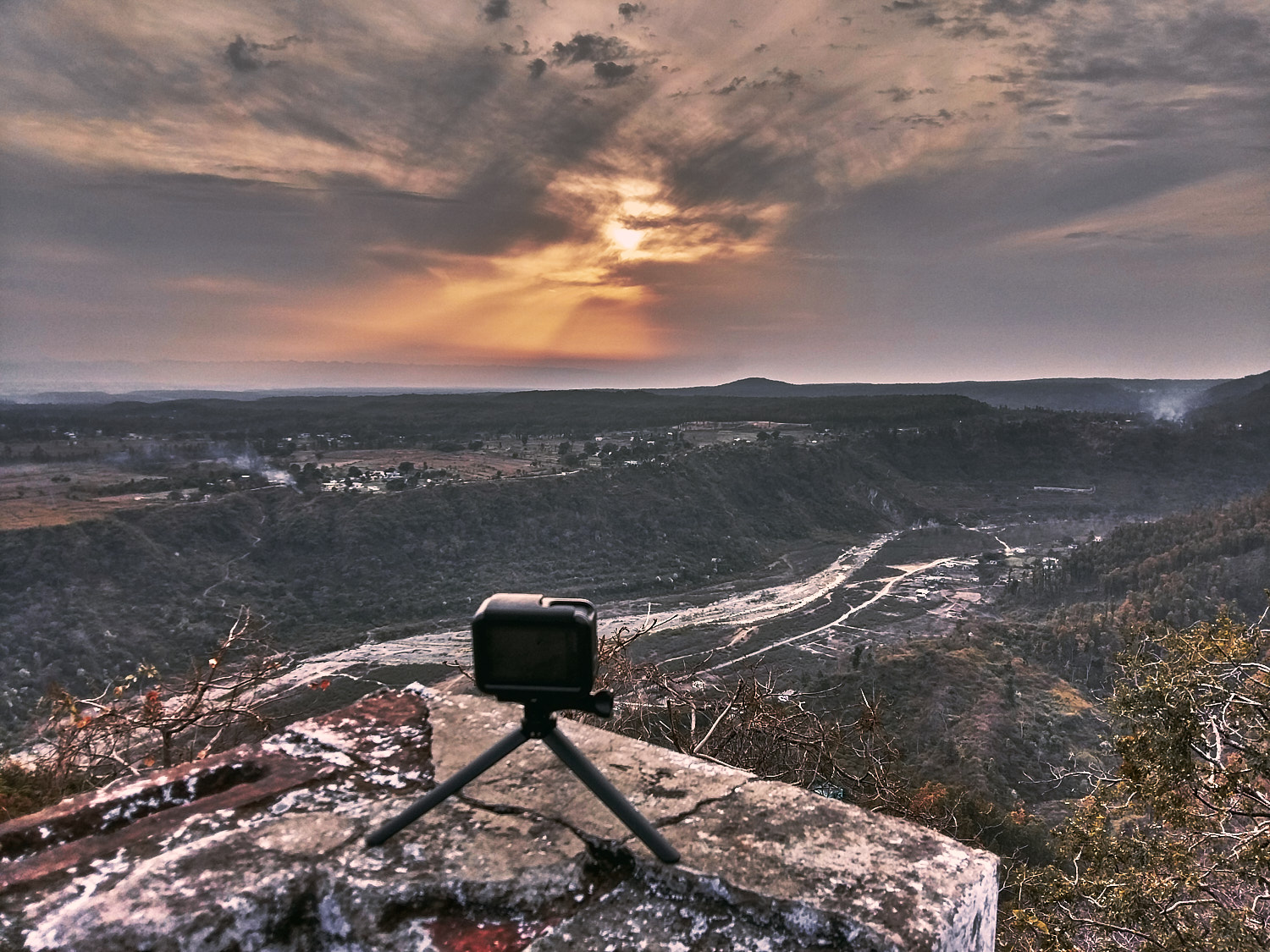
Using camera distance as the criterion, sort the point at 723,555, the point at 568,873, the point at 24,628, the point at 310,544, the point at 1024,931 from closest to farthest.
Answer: the point at 568,873 → the point at 1024,931 → the point at 24,628 → the point at 310,544 → the point at 723,555

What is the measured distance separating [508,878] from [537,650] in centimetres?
56

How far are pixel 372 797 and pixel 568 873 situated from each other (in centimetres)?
68

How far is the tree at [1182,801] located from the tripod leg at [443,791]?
4956 millimetres

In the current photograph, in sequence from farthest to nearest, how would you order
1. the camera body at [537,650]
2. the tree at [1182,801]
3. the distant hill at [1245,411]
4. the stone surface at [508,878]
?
the distant hill at [1245,411]
the tree at [1182,801]
the camera body at [537,650]
the stone surface at [508,878]

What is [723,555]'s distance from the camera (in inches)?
2544

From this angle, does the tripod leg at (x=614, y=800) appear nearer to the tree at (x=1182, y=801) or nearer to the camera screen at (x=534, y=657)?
the camera screen at (x=534, y=657)

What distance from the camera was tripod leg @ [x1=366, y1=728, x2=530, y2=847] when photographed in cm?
167

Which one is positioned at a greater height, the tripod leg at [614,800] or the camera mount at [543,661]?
the camera mount at [543,661]

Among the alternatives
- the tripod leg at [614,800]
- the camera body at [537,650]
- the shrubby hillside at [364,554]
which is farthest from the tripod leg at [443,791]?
the shrubby hillside at [364,554]

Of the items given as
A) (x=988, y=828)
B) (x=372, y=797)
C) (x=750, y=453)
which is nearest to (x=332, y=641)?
(x=988, y=828)

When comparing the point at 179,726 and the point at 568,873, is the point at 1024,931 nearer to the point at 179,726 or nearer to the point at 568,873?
the point at 568,873

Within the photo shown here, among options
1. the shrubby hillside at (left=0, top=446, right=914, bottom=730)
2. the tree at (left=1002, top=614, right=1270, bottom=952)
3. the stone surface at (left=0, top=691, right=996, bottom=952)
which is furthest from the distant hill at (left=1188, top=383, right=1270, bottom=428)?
the stone surface at (left=0, top=691, right=996, bottom=952)

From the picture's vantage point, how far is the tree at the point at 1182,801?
15.2 feet

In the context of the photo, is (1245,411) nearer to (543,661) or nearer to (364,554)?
(364,554)
